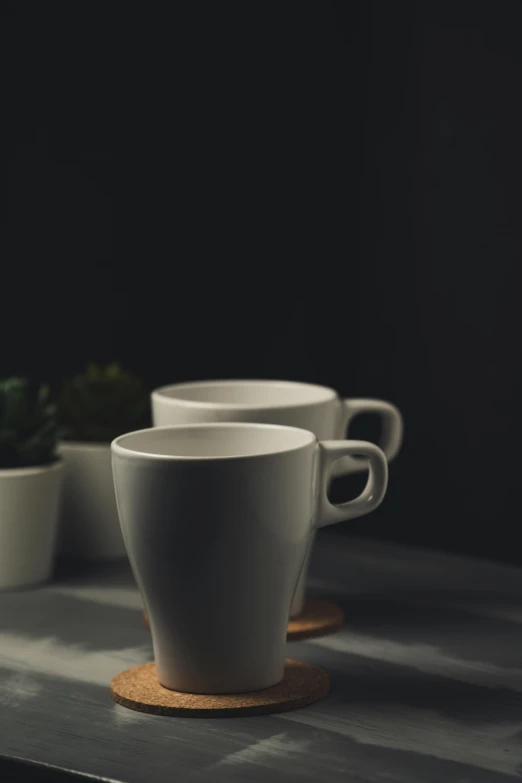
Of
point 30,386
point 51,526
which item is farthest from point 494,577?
point 30,386

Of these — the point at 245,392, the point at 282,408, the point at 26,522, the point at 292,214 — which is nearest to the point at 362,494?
the point at 282,408

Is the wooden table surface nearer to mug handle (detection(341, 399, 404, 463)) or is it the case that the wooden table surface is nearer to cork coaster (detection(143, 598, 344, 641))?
cork coaster (detection(143, 598, 344, 641))

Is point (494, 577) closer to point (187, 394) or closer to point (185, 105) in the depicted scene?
point (187, 394)

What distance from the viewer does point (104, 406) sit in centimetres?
96

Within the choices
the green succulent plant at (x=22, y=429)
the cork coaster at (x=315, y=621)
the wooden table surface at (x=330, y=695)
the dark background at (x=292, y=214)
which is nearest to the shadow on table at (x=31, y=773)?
the wooden table surface at (x=330, y=695)

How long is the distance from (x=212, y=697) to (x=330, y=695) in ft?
0.23

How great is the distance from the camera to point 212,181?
1.08m

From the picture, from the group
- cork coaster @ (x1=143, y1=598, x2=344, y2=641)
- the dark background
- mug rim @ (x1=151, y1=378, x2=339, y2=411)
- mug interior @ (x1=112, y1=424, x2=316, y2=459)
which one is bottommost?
cork coaster @ (x1=143, y1=598, x2=344, y2=641)

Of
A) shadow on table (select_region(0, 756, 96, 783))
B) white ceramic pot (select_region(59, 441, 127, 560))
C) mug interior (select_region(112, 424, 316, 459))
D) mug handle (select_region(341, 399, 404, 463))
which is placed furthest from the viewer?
white ceramic pot (select_region(59, 441, 127, 560))

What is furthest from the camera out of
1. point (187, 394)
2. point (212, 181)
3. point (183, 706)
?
point (212, 181)

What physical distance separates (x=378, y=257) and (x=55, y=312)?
30 cm

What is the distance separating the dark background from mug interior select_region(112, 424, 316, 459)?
380mm

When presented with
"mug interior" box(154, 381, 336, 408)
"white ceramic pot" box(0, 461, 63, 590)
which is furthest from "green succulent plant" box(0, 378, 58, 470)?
"mug interior" box(154, 381, 336, 408)

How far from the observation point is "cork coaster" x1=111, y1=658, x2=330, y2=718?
62cm
